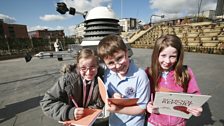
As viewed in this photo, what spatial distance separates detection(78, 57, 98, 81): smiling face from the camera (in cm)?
122

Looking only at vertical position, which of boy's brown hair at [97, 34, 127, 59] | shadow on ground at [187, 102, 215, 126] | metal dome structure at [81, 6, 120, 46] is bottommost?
shadow on ground at [187, 102, 215, 126]

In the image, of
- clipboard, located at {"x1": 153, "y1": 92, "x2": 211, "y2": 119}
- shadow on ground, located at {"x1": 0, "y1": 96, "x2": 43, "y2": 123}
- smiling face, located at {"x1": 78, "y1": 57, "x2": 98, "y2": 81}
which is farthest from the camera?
shadow on ground, located at {"x1": 0, "y1": 96, "x2": 43, "y2": 123}

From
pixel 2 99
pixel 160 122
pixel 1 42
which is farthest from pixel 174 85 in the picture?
pixel 1 42

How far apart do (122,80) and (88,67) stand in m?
0.31

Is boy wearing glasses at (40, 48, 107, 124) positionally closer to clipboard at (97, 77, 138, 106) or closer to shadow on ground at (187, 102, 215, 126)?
clipboard at (97, 77, 138, 106)

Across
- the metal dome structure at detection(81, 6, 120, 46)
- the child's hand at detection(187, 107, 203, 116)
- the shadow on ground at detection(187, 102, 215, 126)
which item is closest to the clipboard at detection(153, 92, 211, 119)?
the child's hand at detection(187, 107, 203, 116)

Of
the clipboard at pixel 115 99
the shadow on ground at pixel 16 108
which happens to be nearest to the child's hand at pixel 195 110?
the clipboard at pixel 115 99

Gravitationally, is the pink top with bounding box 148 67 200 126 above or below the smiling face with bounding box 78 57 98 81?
below

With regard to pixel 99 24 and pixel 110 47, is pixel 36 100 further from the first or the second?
pixel 110 47

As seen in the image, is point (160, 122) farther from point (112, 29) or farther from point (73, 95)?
point (112, 29)

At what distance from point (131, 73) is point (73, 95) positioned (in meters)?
0.53

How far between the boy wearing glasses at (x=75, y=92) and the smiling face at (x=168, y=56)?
0.59 m

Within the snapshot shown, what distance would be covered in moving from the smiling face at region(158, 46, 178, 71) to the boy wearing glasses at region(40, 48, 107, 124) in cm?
59

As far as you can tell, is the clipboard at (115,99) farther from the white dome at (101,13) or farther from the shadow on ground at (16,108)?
the shadow on ground at (16,108)
